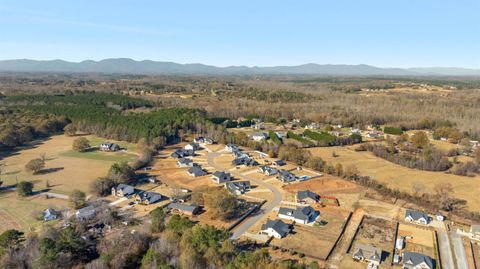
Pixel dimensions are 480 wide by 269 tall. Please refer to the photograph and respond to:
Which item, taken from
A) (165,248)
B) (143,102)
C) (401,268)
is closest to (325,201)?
(401,268)

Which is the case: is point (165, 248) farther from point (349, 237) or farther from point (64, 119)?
point (64, 119)

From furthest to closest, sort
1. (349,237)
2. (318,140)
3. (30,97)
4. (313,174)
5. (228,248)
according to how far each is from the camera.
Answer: (30,97), (318,140), (313,174), (349,237), (228,248)

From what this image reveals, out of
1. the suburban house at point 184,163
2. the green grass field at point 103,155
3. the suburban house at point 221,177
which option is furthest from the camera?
the green grass field at point 103,155

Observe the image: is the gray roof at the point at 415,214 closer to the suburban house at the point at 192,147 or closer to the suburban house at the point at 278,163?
the suburban house at the point at 278,163

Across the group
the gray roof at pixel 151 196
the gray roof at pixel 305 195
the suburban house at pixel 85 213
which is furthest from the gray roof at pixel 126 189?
the gray roof at pixel 305 195

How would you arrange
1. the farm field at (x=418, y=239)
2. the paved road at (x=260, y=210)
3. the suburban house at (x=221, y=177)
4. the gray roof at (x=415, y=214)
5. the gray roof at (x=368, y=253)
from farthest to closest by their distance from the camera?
the suburban house at (x=221, y=177)
the gray roof at (x=415, y=214)
the paved road at (x=260, y=210)
the farm field at (x=418, y=239)
the gray roof at (x=368, y=253)

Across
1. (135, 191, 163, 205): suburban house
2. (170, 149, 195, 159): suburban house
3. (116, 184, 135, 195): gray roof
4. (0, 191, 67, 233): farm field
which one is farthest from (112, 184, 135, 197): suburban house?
(170, 149, 195, 159): suburban house

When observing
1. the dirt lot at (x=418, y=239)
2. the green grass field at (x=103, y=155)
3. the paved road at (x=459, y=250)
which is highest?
the green grass field at (x=103, y=155)
